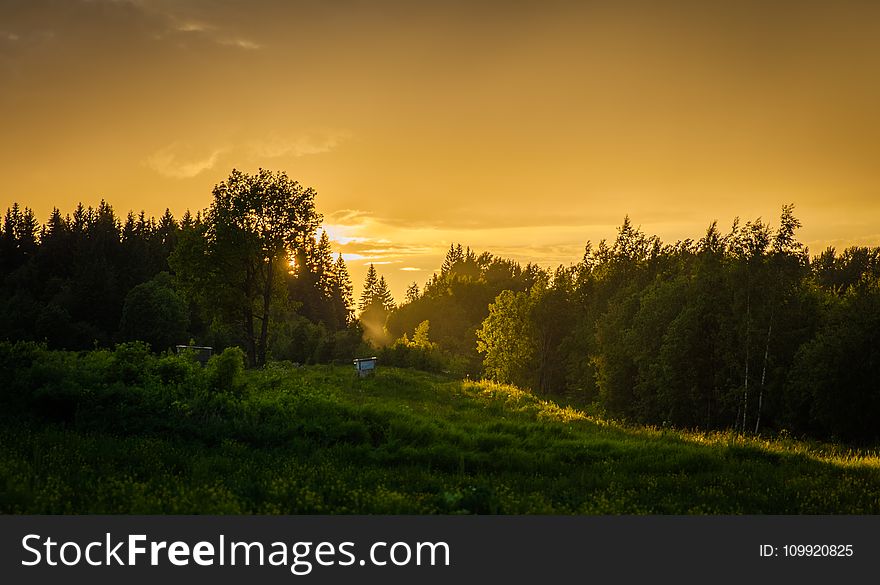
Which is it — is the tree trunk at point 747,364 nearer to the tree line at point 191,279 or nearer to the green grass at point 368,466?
the green grass at point 368,466

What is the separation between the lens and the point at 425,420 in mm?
22359

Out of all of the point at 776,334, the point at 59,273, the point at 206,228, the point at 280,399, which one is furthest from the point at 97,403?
the point at 59,273

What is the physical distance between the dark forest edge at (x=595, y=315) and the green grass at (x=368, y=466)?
13507mm

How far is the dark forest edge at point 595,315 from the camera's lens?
136 feet

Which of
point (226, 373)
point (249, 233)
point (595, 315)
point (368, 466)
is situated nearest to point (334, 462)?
point (368, 466)

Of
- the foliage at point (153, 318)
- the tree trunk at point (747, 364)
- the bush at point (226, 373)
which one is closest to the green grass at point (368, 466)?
the bush at point (226, 373)

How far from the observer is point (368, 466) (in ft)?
55.0

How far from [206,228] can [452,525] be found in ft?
142

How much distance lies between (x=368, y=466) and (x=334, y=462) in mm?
1008

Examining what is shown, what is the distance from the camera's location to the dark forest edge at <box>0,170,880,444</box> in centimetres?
4159

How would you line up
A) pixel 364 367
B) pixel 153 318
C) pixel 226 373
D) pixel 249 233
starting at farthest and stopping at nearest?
pixel 153 318, pixel 249 233, pixel 364 367, pixel 226 373

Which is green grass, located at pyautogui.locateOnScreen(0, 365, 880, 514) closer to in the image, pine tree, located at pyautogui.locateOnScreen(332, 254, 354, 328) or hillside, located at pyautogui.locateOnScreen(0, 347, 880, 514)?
hillside, located at pyautogui.locateOnScreen(0, 347, 880, 514)

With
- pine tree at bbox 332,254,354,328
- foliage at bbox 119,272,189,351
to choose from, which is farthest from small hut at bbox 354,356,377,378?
pine tree at bbox 332,254,354,328

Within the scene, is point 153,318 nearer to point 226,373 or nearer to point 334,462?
point 226,373
